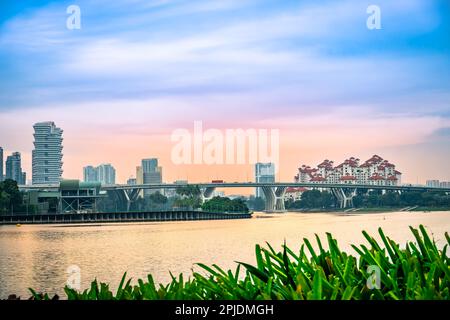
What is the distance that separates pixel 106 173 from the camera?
5.82m

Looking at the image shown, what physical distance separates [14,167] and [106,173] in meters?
0.69

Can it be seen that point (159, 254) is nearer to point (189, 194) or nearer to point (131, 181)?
point (189, 194)

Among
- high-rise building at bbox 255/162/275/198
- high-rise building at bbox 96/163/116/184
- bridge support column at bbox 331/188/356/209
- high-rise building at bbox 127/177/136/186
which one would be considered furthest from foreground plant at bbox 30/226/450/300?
bridge support column at bbox 331/188/356/209

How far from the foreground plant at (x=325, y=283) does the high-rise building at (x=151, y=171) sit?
7.90 feet

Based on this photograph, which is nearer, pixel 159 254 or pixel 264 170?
pixel 264 170

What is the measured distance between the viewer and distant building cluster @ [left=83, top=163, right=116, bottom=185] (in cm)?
565

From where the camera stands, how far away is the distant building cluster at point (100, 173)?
565 centimetres

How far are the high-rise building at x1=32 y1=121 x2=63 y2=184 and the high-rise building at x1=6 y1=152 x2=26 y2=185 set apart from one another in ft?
0.34
